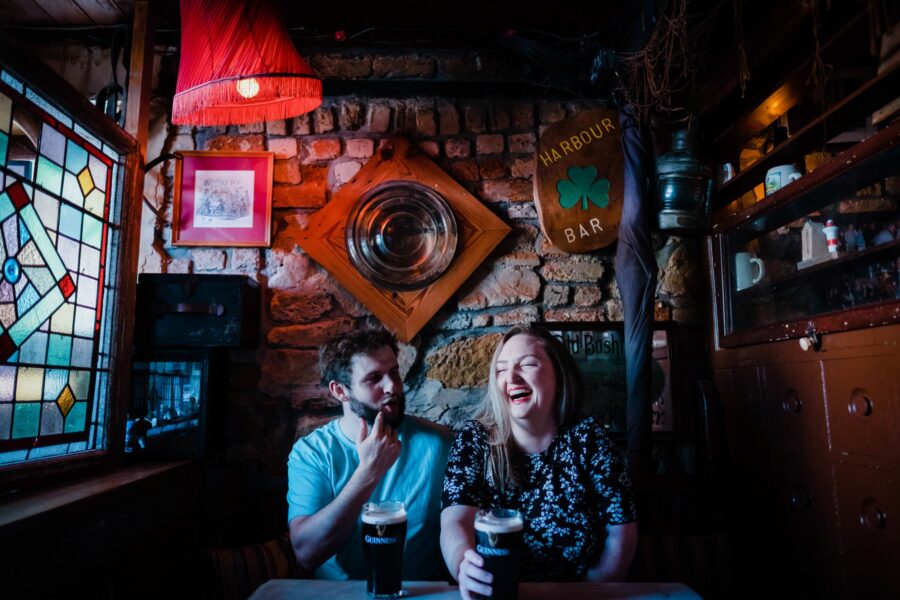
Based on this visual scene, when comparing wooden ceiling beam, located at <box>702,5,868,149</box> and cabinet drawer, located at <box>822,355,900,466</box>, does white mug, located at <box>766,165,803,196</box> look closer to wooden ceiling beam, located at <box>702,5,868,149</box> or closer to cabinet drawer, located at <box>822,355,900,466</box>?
wooden ceiling beam, located at <box>702,5,868,149</box>

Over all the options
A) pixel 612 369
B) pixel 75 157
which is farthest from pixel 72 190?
pixel 612 369

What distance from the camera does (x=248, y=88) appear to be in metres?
2.00

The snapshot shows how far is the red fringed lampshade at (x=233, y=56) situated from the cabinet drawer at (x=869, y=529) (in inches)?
84.2

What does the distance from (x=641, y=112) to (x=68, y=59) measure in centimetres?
282

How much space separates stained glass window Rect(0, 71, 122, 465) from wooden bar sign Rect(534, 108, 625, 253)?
6.24 feet

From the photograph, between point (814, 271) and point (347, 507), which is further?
point (814, 271)

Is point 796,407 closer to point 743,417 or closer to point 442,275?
point 743,417

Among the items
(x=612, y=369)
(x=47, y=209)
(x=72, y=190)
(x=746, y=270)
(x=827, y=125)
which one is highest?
(x=827, y=125)

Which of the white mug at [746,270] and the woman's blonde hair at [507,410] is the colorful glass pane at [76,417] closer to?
the woman's blonde hair at [507,410]

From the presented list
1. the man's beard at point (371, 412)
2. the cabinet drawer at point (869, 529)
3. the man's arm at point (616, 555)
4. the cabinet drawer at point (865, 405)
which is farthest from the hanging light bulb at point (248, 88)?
the cabinet drawer at point (869, 529)

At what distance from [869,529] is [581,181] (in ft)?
5.97

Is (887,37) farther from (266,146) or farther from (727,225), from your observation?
(266,146)

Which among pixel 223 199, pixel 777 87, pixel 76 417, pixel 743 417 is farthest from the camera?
pixel 223 199

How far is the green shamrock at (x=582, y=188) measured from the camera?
9.59 feet
